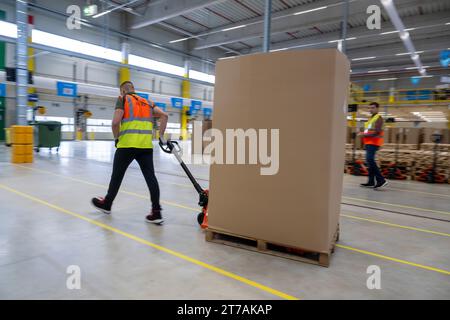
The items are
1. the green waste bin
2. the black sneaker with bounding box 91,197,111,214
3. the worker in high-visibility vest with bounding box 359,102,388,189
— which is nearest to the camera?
the black sneaker with bounding box 91,197,111,214

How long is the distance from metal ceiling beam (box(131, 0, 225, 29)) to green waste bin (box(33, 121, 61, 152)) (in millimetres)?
8226

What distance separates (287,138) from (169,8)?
15179mm

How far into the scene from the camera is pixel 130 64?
20547 millimetres

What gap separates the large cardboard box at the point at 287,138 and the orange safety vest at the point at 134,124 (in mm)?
990

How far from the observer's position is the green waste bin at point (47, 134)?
10.5m

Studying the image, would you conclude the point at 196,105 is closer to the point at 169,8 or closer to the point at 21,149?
the point at 169,8

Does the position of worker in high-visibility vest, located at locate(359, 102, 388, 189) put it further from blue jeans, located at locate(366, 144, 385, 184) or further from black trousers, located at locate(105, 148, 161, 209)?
black trousers, located at locate(105, 148, 161, 209)

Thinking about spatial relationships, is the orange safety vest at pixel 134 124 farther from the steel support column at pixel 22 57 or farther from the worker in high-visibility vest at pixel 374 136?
the steel support column at pixel 22 57

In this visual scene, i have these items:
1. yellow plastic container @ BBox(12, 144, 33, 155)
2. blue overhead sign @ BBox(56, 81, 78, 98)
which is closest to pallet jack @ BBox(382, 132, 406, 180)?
yellow plastic container @ BBox(12, 144, 33, 155)

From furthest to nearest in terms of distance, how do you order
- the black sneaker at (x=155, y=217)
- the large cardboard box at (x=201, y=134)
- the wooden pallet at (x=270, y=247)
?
the large cardboard box at (x=201, y=134), the black sneaker at (x=155, y=217), the wooden pallet at (x=270, y=247)

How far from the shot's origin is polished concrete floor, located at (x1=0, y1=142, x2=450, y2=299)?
2021 mm

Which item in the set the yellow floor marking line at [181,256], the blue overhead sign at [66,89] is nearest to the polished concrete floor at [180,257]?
the yellow floor marking line at [181,256]
